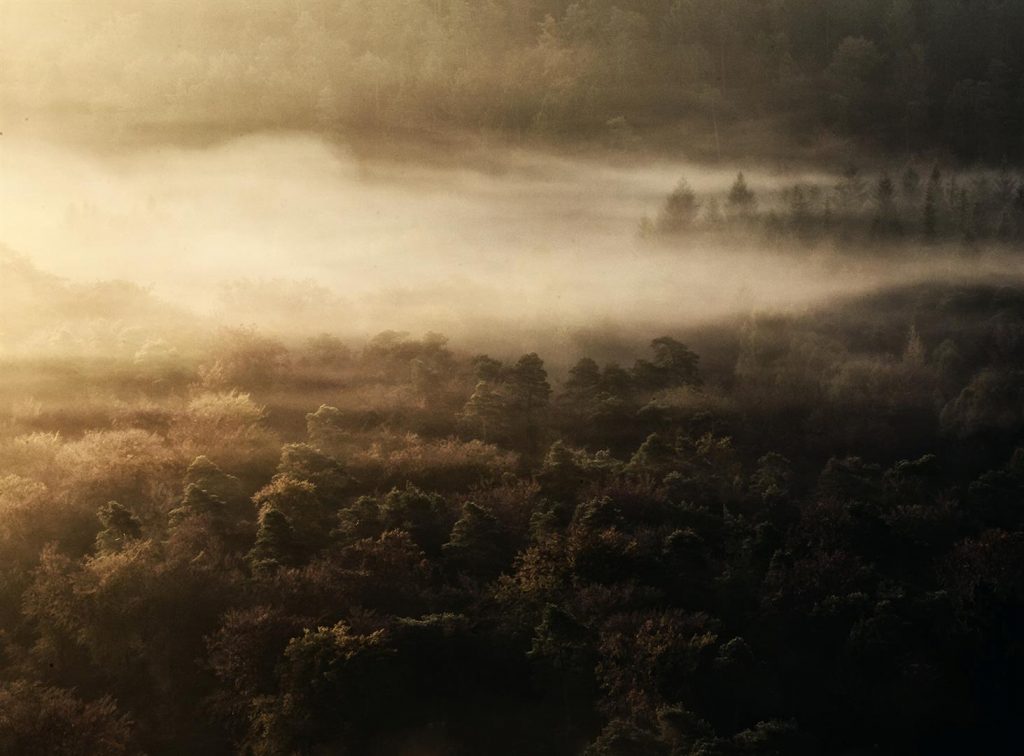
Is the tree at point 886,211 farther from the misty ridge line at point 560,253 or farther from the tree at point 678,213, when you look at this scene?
the tree at point 678,213

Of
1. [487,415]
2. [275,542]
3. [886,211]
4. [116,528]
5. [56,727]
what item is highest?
[886,211]

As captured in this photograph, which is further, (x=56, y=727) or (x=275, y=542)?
(x=275, y=542)

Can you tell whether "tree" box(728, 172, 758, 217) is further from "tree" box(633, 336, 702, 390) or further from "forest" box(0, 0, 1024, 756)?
"tree" box(633, 336, 702, 390)

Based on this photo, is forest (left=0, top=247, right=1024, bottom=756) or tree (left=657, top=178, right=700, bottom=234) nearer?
forest (left=0, top=247, right=1024, bottom=756)

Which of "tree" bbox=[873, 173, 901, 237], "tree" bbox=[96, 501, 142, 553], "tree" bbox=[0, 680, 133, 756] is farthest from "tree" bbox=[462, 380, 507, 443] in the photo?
"tree" bbox=[873, 173, 901, 237]

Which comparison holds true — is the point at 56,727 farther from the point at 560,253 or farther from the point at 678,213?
the point at 560,253

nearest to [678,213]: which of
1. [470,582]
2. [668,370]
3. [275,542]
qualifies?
[668,370]

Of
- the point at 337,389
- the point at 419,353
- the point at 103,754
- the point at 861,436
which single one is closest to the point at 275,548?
the point at 103,754

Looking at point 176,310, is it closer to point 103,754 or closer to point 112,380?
point 112,380

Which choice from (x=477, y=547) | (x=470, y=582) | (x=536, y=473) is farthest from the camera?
(x=536, y=473)
